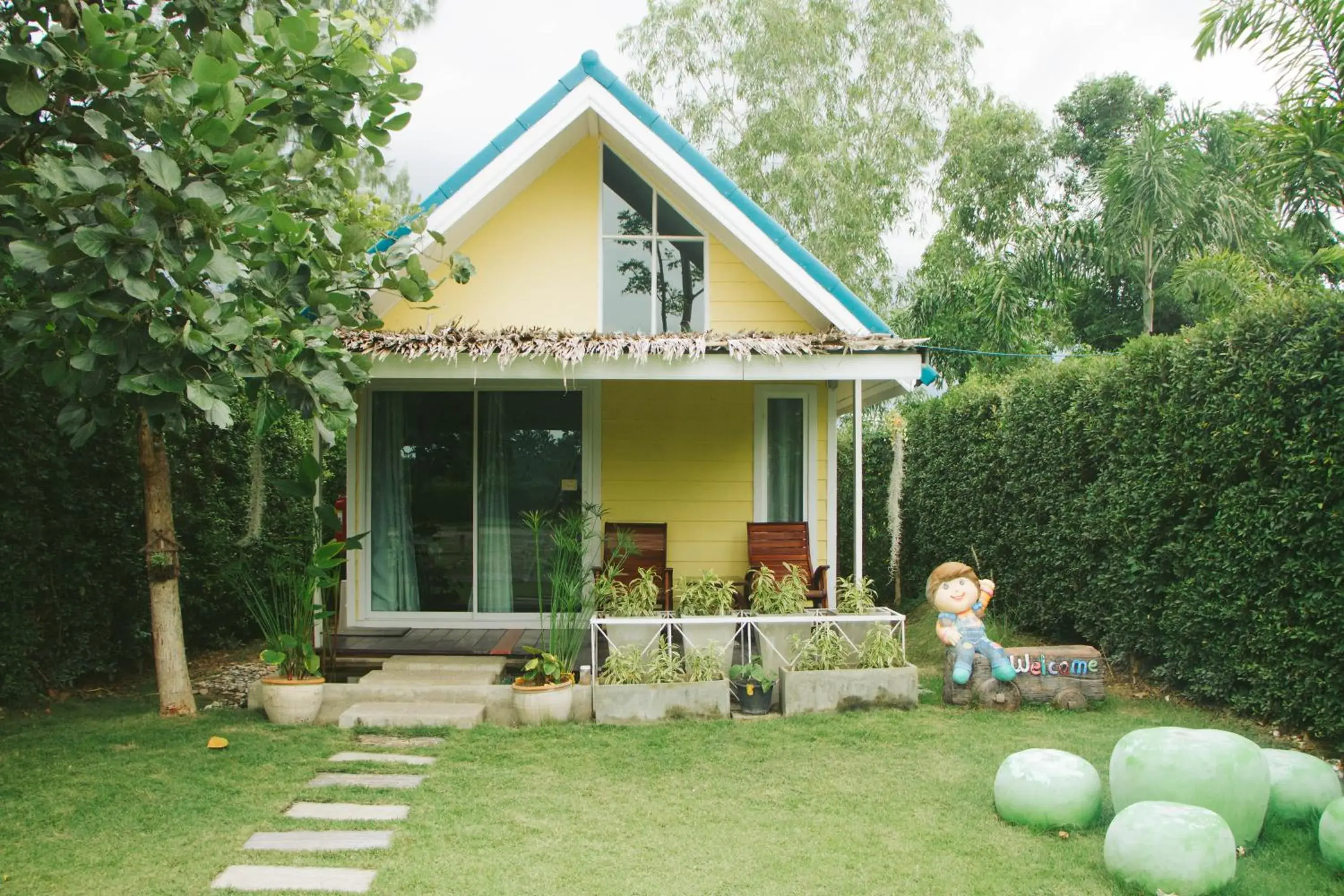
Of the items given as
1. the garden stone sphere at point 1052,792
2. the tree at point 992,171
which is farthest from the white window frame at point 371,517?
the tree at point 992,171

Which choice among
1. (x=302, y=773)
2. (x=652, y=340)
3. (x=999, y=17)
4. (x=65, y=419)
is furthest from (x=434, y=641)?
(x=999, y=17)

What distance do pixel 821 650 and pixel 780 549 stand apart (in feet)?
5.49

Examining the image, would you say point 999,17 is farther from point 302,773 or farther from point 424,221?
point 302,773

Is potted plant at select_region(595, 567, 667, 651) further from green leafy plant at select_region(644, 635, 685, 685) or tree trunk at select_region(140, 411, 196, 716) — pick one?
tree trunk at select_region(140, 411, 196, 716)

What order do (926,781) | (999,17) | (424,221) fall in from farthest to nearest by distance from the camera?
(999,17)
(424,221)
(926,781)

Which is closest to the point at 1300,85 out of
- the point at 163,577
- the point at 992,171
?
the point at 163,577

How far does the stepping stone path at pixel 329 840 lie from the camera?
420 cm

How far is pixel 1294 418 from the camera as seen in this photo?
242 inches

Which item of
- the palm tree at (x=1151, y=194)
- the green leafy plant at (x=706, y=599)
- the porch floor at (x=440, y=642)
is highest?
the palm tree at (x=1151, y=194)

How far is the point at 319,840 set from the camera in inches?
186

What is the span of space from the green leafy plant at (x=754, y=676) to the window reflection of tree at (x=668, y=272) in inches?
132

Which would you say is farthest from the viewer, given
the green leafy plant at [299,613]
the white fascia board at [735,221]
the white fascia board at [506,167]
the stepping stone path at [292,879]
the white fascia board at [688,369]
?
the white fascia board at [735,221]

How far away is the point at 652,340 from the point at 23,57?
14.2ft

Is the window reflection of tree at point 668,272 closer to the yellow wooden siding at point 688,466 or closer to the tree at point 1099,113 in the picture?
the yellow wooden siding at point 688,466
